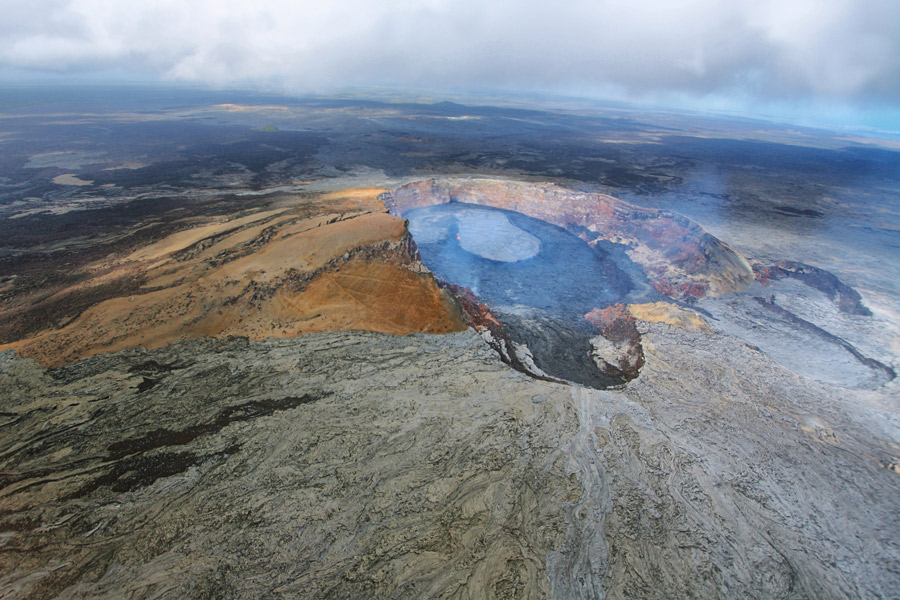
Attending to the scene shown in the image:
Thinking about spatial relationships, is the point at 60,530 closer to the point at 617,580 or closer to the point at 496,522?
the point at 496,522

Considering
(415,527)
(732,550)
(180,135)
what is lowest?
(732,550)

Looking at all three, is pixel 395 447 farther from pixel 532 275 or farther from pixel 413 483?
pixel 532 275

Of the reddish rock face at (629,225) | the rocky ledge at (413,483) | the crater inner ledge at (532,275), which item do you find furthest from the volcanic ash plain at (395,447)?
the reddish rock face at (629,225)

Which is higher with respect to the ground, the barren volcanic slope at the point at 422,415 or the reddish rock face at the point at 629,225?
the reddish rock face at the point at 629,225

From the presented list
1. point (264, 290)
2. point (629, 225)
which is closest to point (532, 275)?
point (629, 225)

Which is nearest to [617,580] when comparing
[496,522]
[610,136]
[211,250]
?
[496,522]

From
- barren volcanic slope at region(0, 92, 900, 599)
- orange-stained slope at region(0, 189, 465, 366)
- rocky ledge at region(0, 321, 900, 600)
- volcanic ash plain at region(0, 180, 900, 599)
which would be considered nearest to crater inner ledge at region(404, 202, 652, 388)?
barren volcanic slope at region(0, 92, 900, 599)

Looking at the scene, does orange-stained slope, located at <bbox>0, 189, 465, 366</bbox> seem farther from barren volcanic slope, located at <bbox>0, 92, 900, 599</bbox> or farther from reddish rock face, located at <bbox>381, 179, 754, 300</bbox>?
reddish rock face, located at <bbox>381, 179, 754, 300</bbox>

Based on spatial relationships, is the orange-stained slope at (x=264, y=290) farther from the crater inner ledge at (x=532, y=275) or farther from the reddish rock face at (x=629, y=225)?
the reddish rock face at (x=629, y=225)
